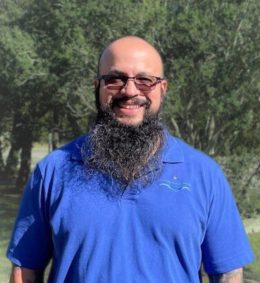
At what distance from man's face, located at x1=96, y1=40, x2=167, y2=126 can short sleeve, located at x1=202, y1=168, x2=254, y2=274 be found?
406 millimetres

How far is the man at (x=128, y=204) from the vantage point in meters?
2.21

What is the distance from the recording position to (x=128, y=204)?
87.9 inches

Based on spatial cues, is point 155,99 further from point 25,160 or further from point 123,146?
point 25,160

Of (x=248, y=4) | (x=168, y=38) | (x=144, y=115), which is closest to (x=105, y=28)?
(x=168, y=38)

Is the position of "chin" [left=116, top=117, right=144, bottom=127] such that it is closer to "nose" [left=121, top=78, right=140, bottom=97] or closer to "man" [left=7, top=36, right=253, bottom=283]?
"man" [left=7, top=36, right=253, bottom=283]

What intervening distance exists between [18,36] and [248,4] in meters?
5.39

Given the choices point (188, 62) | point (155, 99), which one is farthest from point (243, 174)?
point (155, 99)

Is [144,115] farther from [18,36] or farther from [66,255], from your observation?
[18,36]

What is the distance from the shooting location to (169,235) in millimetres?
2201

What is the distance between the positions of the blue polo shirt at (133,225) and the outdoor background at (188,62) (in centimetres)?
706

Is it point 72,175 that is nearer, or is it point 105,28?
point 72,175

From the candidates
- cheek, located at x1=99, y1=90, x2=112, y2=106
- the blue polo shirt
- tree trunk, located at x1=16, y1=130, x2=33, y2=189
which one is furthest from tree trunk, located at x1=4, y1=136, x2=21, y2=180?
the blue polo shirt

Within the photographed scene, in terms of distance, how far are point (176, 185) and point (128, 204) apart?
0.63ft

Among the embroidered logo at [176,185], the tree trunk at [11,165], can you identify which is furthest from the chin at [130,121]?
the tree trunk at [11,165]
